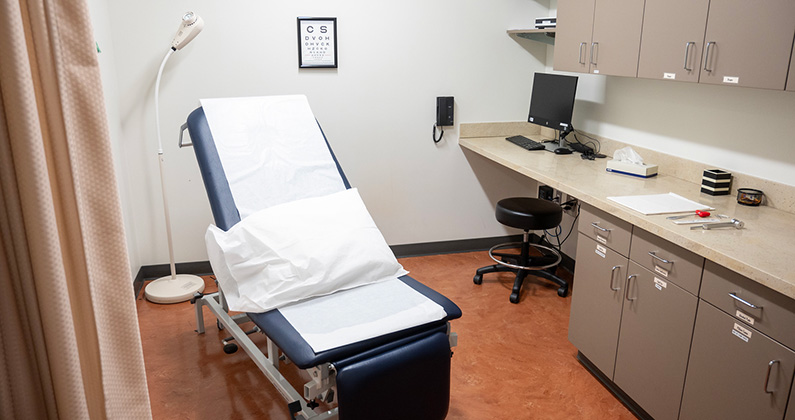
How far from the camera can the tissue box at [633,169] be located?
2.92 meters

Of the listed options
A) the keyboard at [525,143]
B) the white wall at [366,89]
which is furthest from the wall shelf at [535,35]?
the keyboard at [525,143]

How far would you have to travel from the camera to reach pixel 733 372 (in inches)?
73.0

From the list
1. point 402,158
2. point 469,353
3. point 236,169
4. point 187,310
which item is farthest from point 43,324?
point 402,158

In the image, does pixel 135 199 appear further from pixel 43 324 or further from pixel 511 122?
pixel 43 324

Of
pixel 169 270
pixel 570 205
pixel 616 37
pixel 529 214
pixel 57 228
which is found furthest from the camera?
pixel 570 205

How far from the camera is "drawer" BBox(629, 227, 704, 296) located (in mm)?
2000

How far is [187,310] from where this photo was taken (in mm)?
3324

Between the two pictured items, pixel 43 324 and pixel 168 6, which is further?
pixel 168 6

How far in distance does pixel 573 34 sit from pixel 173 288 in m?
2.78

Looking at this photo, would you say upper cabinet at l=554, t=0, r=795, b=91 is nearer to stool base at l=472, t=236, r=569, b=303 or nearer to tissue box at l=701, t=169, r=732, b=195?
tissue box at l=701, t=169, r=732, b=195

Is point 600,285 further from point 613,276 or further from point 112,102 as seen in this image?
point 112,102

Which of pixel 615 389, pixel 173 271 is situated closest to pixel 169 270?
pixel 173 271

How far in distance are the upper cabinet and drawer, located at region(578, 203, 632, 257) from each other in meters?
0.65

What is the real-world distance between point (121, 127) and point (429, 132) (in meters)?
1.98
